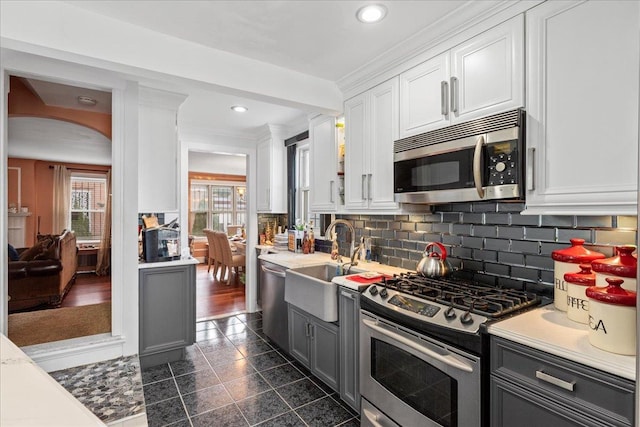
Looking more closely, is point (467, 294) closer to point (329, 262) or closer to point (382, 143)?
point (382, 143)

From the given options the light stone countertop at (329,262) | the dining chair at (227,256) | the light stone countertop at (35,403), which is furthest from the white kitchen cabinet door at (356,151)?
the dining chair at (227,256)

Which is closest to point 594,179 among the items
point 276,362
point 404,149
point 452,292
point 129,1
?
point 452,292

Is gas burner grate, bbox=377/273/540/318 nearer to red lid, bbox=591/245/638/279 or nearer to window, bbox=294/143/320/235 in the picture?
red lid, bbox=591/245/638/279

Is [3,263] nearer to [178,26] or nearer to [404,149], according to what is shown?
[178,26]

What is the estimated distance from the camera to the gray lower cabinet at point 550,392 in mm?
1046

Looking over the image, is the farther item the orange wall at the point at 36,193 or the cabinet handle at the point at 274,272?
the orange wall at the point at 36,193

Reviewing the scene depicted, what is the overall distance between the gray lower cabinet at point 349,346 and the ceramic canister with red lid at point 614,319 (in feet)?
3.98

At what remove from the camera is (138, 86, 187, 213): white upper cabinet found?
9.87ft

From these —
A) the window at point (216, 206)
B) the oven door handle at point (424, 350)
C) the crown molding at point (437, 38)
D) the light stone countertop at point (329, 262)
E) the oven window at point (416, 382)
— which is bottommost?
the oven window at point (416, 382)

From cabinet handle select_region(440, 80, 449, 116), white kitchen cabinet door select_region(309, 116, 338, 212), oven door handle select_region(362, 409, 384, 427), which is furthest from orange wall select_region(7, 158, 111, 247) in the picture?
cabinet handle select_region(440, 80, 449, 116)

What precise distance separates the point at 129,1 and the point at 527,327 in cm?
246

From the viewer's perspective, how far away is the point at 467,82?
1849mm

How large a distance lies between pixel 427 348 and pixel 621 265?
84cm

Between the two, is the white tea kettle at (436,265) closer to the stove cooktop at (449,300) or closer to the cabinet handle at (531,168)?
the stove cooktop at (449,300)
